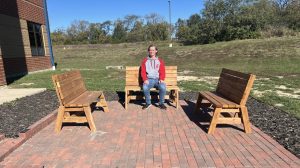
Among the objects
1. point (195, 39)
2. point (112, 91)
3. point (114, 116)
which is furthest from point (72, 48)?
point (114, 116)

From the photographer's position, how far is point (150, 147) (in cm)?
423

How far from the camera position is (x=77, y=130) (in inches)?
200

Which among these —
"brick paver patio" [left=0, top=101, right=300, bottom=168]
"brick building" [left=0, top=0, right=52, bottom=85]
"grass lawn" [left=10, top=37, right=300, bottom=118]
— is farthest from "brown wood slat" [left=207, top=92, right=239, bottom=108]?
"brick building" [left=0, top=0, right=52, bottom=85]

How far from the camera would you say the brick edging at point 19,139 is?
13.3 feet

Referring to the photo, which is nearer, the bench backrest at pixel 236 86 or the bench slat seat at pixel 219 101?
the bench backrest at pixel 236 86

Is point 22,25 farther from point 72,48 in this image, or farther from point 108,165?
point 72,48

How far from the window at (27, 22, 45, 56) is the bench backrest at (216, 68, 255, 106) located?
12.4 meters

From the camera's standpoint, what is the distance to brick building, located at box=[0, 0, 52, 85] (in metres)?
13.0

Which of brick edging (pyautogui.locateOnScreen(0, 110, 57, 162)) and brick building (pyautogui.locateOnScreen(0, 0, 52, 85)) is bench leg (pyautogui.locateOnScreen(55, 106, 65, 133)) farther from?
brick building (pyautogui.locateOnScreen(0, 0, 52, 85))

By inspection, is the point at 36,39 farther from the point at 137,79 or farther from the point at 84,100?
the point at 84,100

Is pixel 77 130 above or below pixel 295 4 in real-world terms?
below

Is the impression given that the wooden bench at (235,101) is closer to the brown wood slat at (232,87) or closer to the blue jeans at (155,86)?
the brown wood slat at (232,87)

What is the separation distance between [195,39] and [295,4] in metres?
14.7

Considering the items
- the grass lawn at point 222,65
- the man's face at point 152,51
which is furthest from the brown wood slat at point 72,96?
the grass lawn at point 222,65
